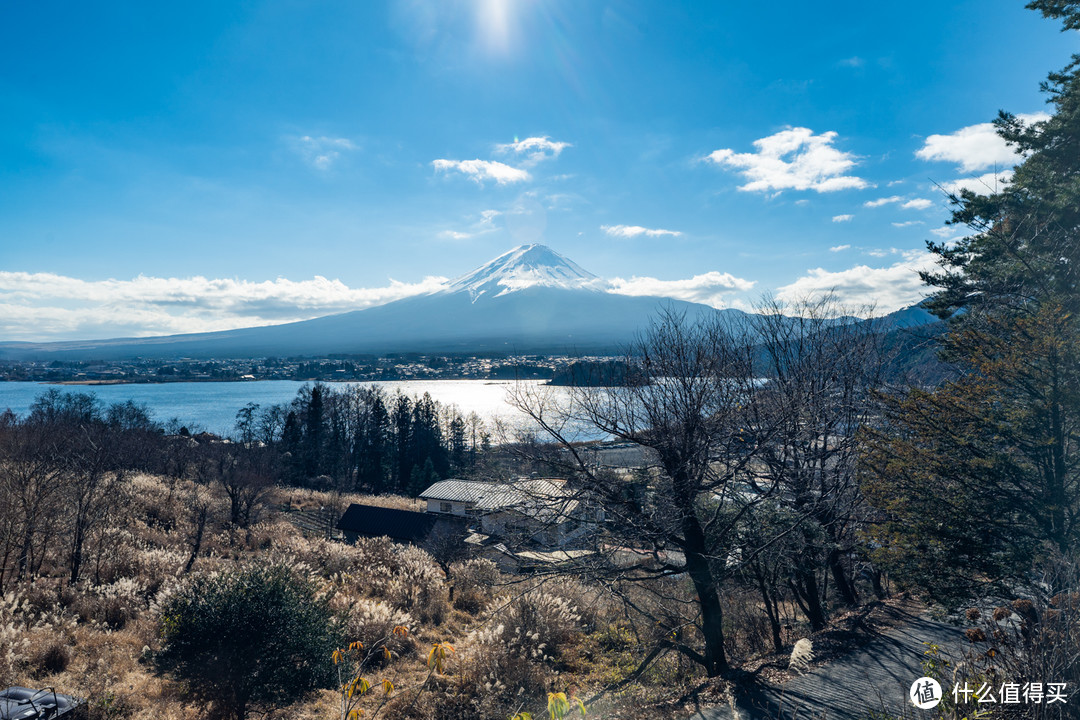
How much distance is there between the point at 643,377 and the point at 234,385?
14020 cm

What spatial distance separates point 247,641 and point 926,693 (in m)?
7.49

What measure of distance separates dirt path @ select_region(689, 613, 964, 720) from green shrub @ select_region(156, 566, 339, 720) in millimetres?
5056

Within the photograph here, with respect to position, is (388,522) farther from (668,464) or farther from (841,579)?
(668,464)

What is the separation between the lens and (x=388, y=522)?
92.9ft

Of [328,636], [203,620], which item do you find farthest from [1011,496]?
[203,620]

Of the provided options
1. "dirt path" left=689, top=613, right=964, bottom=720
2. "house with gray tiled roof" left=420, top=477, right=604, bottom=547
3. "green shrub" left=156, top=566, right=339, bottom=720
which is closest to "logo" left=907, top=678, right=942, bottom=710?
"dirt path" left=689, top=613, right=964, bottom=720

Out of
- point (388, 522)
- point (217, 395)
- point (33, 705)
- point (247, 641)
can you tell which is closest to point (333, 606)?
point (247, 641)

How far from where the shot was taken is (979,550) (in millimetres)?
7285

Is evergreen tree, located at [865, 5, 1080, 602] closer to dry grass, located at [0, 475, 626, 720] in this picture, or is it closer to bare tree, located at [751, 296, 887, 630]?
bare tree, located at [751, 296, 887, 630]

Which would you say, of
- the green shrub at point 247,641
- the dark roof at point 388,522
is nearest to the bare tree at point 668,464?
the green shrub at point 247,641

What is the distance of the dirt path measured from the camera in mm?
6074

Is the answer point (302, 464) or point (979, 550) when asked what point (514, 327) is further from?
point (979, 550)

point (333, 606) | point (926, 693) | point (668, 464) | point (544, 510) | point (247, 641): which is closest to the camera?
point (926, 693)

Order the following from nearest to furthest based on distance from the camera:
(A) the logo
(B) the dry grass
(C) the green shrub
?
(A) the logo
(B) the dry grass
(C) the green shrub
